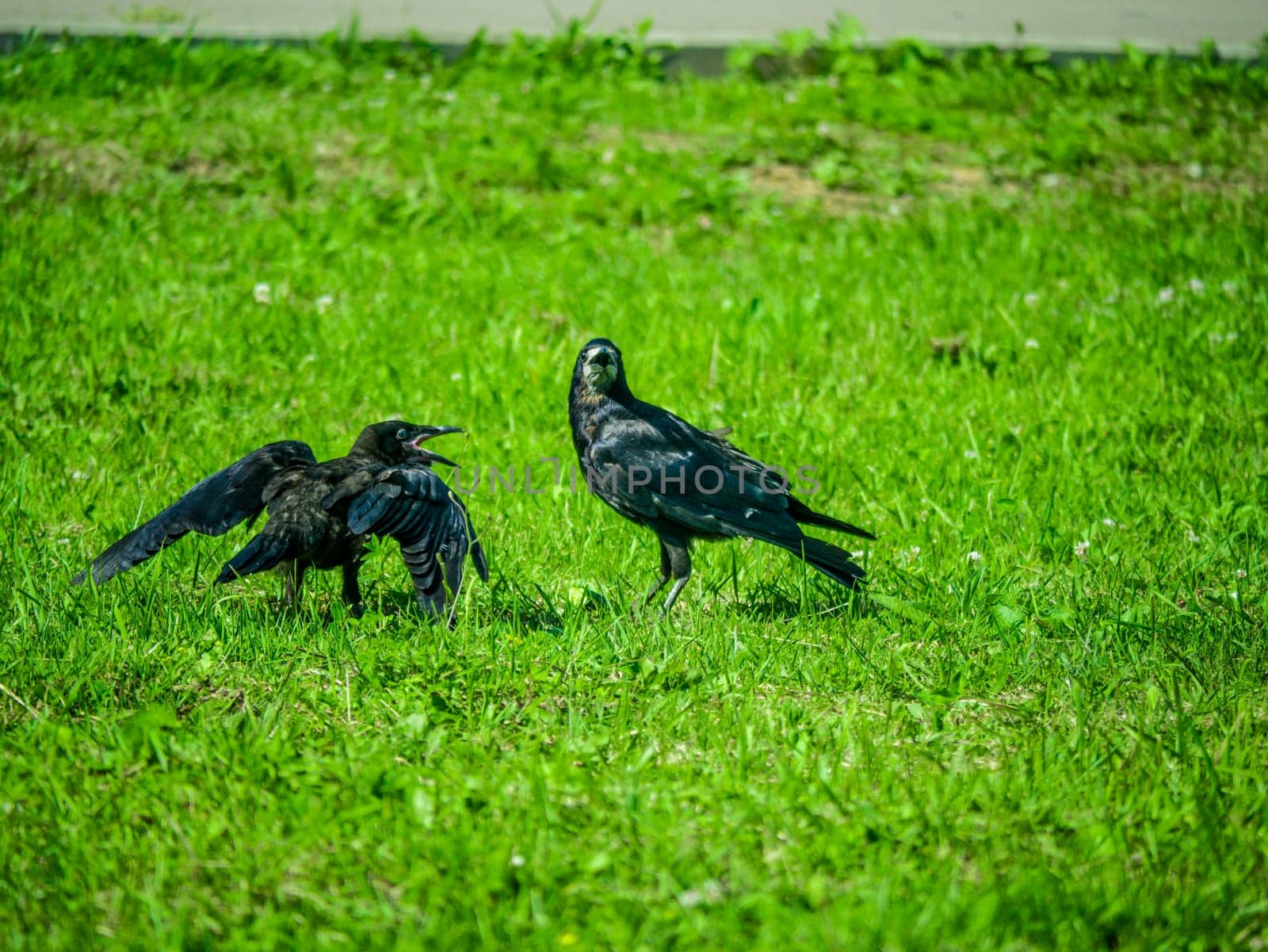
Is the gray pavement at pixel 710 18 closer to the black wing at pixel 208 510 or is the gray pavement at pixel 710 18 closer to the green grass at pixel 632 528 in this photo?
the green grass at pixel 632 528

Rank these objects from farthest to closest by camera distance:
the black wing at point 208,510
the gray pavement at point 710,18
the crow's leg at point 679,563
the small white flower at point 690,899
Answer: the gray pavement at point 710,18
the crow's leg at point 679,563
the black wing at point 208,510
the small white flower at point 690,899

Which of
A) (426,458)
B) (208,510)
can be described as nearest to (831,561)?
(426,458)

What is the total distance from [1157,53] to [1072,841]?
912 centimetres

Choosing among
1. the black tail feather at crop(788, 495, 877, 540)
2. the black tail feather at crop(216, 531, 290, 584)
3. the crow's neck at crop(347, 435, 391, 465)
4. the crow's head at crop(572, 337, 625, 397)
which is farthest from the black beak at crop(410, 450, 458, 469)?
the black tail feather at crop(788, 495, 877, 540)

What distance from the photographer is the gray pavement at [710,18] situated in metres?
10.3

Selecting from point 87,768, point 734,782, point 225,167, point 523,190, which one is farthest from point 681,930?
point 225,167

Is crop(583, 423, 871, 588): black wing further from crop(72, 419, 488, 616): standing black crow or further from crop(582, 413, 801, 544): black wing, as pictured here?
crop(72, 419, 488, 616): standing black crow

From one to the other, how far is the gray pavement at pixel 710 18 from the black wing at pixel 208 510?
677cm

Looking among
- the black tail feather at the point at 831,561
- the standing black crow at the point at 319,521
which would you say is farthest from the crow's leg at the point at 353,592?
the black tail feather at the point at 831,561

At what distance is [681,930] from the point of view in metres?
2.80

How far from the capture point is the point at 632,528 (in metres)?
5.35

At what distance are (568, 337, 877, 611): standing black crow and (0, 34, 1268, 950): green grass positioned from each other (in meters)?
0.25

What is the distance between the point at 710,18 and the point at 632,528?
7.21m

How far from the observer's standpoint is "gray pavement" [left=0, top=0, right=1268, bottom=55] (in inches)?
407
